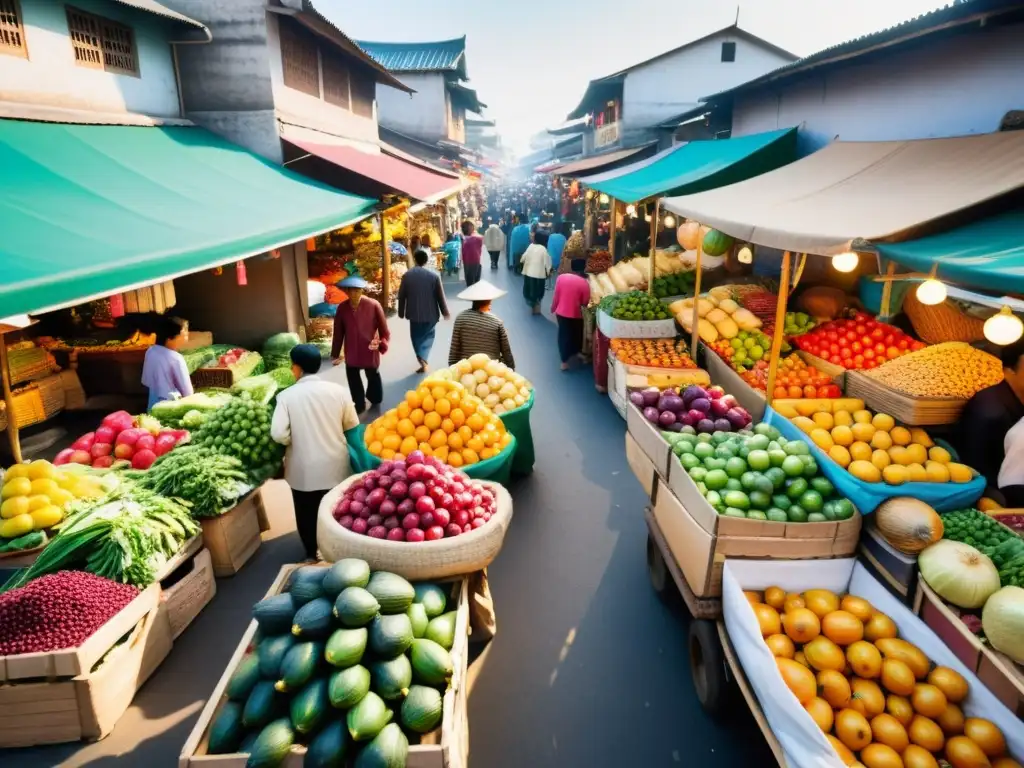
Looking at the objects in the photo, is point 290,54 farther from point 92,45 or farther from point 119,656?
point 119,656

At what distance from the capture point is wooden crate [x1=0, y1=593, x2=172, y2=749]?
10.2ft

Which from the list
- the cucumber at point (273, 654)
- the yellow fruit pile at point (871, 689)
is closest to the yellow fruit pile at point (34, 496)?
the cucumber at point (273, 654)

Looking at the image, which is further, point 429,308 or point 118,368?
point 429,308

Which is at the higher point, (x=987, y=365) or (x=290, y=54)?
(x=290, y=54)

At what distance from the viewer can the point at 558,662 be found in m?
3.79

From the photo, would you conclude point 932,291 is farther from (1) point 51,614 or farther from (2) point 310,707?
(1) point 51,614

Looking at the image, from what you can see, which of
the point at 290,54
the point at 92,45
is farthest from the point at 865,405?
the point at 290,54

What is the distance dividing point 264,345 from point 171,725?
7.19 meters

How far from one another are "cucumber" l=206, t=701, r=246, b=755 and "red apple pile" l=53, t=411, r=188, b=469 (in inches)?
130

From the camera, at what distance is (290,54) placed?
10.4 metres

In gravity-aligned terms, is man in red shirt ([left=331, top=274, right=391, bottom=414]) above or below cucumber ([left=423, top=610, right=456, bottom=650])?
above

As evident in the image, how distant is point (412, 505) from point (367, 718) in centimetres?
114

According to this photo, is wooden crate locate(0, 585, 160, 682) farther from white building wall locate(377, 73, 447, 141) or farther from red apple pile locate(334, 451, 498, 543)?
white building wall locate(377, 73, 447, 141)

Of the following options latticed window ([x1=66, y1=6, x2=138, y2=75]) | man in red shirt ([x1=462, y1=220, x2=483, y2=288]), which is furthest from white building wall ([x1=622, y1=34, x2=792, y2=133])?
latticed window ([x1=66, y1=6, x2=138, y2=75])
